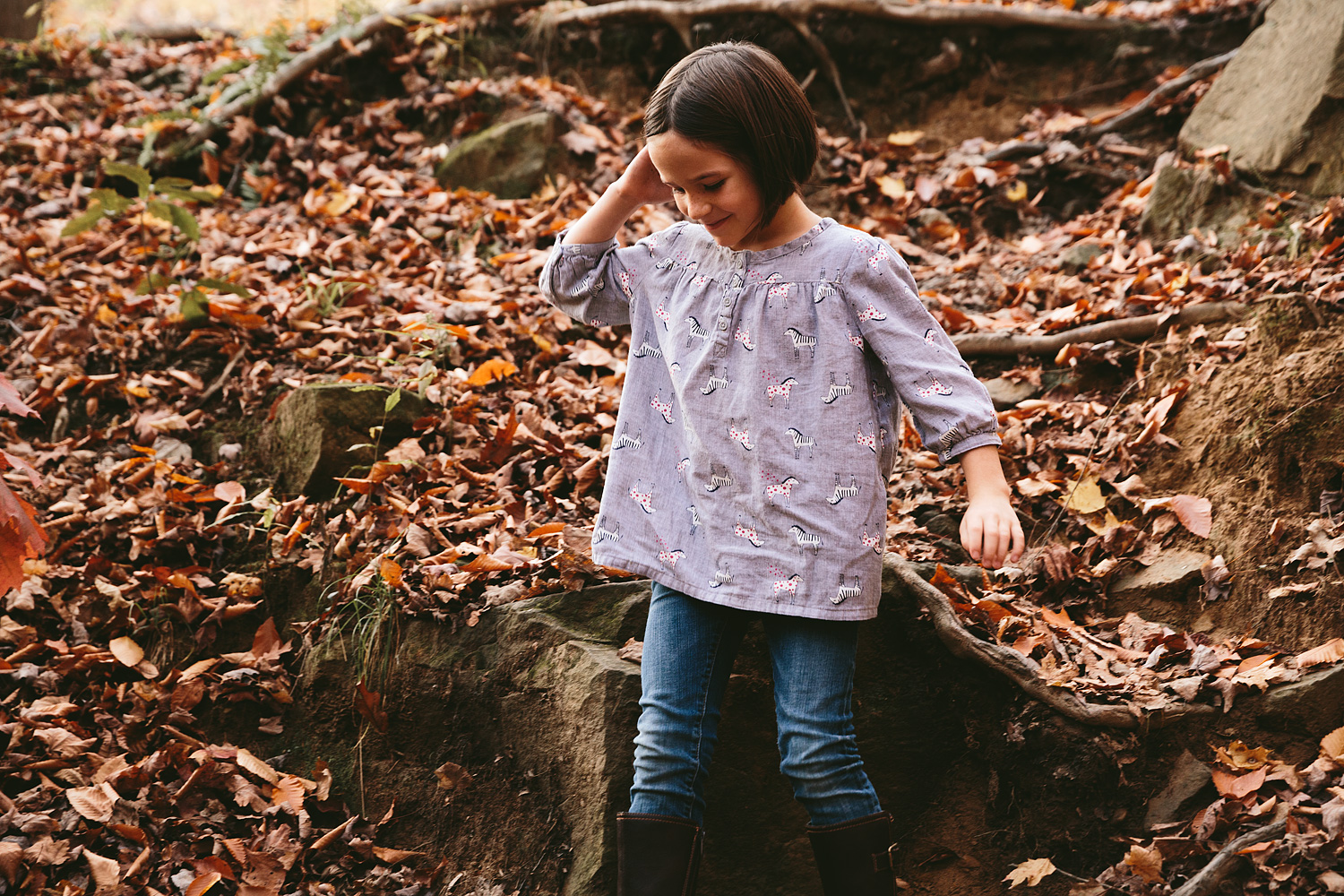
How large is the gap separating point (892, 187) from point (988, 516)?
4.11 meters

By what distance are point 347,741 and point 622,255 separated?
5.78 ft

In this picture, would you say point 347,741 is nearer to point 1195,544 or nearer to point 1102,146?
point 1195,544

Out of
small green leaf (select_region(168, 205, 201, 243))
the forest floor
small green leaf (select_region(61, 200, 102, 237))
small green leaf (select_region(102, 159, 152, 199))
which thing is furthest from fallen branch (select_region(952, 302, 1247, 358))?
small green leaf (select_region(61, 200, 102, 237))

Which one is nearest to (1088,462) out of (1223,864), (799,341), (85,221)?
(1223,864)

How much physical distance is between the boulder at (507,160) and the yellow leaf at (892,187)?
1.91 m

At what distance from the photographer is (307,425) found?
11.4ft

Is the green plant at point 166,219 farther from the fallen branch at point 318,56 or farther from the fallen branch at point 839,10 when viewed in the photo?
the fallen branch at point 839,10

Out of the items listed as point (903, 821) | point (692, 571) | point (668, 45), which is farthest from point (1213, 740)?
point (668, 45)

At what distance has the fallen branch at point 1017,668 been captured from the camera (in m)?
2.42

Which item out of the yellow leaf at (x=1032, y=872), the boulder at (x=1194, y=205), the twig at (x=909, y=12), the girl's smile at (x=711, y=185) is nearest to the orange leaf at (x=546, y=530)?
the girl's smile at (x=711, y=185)

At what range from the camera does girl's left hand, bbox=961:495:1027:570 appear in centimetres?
186

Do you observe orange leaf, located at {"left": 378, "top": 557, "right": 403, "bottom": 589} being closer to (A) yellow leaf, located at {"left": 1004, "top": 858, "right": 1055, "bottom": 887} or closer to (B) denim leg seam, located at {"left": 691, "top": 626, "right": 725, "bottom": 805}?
(B) denim leg seam, located at {"left": 691, "top": 626, "right": 725, "bottom": 805}

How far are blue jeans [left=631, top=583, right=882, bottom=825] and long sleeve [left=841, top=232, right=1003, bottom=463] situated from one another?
494mm

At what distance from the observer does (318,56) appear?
20.4ft
